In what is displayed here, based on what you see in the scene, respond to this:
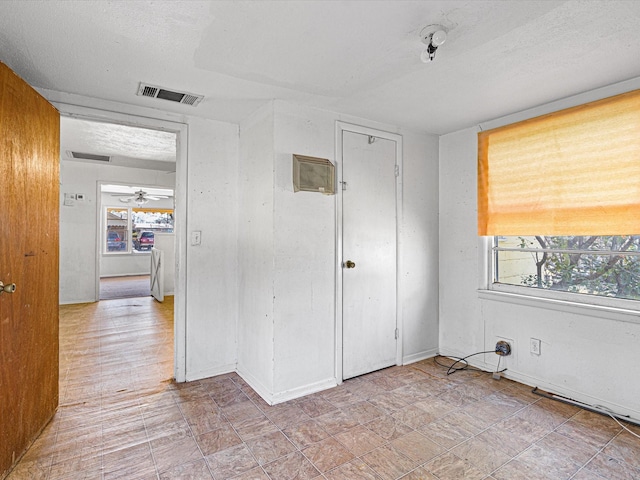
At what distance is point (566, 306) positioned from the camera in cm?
257

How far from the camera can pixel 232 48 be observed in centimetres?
186

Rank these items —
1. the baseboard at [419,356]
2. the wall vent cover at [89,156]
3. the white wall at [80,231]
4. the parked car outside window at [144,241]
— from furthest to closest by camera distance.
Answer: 1. the parked car outside window at [144,241]
2. the white wall at [80,231]
3. the wall vent cover at [89,156]
4. the baseboard at [419,356]

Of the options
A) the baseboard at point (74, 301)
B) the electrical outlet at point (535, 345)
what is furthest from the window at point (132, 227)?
the electrical outlet at point (535, 345)

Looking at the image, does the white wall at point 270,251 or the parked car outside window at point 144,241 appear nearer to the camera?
the white wall at point 270,251

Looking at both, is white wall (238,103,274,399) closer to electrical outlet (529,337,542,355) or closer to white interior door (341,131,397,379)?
white interior door (341,131,397,379)

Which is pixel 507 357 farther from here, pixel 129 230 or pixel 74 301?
pixel 129 230

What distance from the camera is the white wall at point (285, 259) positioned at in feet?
8.41

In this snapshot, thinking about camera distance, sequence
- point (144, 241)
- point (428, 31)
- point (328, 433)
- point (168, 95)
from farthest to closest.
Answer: point (144, 241), point (168, 95), point (328, 433), point (428, 31)

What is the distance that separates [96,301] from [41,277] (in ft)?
14.9

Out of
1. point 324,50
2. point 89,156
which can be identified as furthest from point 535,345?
point 89,156

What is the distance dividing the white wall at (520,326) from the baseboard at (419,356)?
11 centimetres

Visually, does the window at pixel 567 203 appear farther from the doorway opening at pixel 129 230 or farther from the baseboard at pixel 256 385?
the doorway opening at pixel 129 230

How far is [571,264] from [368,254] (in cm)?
154

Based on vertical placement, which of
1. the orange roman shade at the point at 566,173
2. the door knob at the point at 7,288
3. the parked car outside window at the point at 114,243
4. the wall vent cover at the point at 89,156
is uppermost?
the wall vent cover at the point at 89,156
